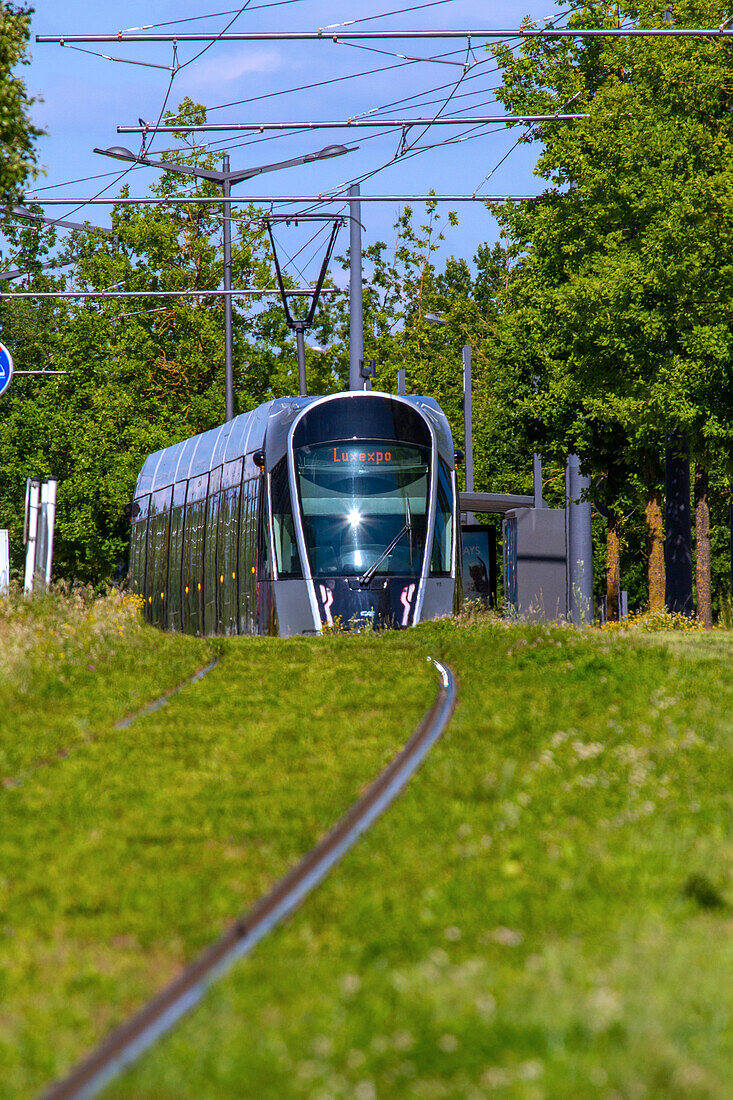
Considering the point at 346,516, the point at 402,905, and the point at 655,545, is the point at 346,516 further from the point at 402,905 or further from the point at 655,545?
the point at 655,545

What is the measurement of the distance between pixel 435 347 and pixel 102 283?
4282cm

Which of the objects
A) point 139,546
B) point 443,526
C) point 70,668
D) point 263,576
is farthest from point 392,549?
point 139,546

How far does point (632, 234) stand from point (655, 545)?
10638 mm

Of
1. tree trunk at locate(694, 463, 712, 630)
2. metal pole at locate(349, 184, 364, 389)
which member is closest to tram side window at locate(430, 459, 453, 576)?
metal pole at locate(349, 184, 364, 389)

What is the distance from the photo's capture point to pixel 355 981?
407 cm

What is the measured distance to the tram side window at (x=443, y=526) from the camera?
19.0m

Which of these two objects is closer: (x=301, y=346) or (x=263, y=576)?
(x=263, y=576)

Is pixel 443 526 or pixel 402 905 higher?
pixel 402 905

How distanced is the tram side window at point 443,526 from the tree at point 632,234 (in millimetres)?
4752

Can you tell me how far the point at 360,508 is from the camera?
61.6 ft

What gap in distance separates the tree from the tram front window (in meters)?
5.39

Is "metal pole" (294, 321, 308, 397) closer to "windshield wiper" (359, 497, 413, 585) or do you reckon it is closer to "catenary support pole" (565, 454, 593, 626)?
"catenary support pole" (565, 454, 593, 626)

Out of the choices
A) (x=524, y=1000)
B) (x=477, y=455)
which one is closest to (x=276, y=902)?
(x=524, y=1000)

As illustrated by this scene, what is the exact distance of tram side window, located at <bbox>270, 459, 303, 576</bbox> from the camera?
18.6 m
